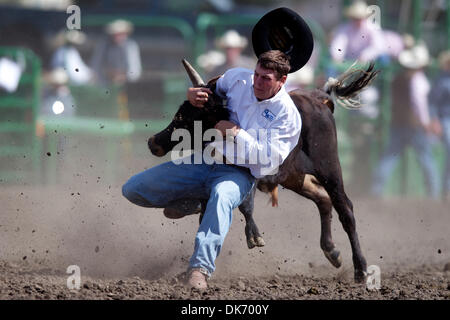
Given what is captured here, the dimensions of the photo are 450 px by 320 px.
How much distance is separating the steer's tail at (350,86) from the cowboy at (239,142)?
831 millimetres

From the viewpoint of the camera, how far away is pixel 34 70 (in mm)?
9789

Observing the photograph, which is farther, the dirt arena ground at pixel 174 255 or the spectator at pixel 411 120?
the spectator at pixel 411 120

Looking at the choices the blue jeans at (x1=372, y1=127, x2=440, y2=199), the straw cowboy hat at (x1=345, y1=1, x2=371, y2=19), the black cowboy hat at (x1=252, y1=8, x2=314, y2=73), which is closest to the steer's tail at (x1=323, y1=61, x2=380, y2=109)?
the black cowboy hat at (x1=252, y1=8, x2=314, y2=73)

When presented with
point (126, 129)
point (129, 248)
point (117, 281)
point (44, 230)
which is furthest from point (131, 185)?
point (126, 129)

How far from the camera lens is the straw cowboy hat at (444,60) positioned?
33.1 ft

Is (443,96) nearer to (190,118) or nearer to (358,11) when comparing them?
(358,11)

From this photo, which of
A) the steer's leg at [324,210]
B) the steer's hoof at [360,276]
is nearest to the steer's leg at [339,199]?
the steer's hoof at [360,276]

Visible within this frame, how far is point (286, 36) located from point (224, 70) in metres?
4.73

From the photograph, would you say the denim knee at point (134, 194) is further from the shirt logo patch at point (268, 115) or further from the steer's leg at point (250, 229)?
the shirt logo patch at point (268, 115)

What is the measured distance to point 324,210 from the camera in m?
5.95

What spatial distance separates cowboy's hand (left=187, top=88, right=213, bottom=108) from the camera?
481 centimetres

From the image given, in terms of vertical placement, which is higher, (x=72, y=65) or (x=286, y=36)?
(x=72, y=65)

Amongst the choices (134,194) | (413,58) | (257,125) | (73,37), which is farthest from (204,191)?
(73,37)

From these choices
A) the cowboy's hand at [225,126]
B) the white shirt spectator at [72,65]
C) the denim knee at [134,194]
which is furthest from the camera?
the white shirt spectator at [72,65]
